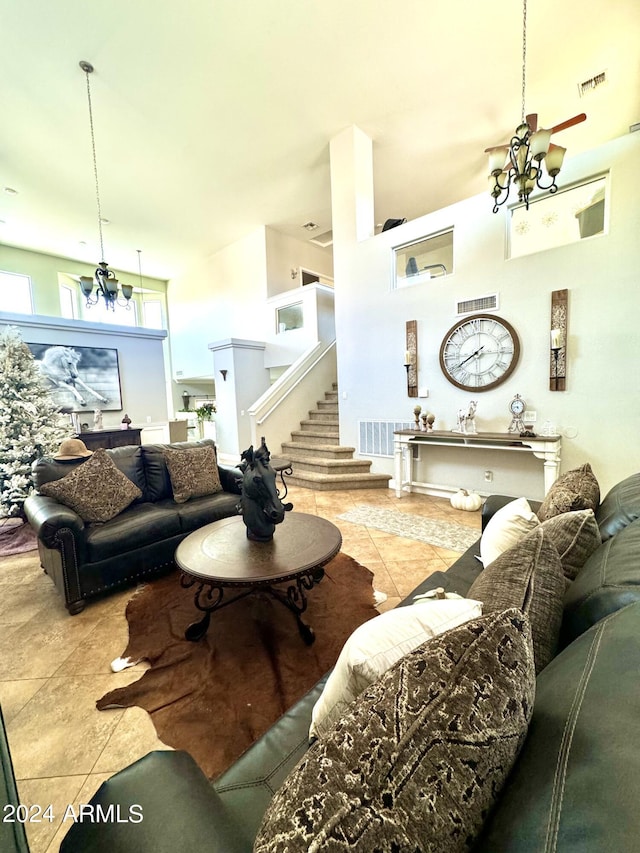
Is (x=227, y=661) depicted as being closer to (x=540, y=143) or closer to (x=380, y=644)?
(x=380, y=644)

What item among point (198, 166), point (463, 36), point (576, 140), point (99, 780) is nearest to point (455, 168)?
point (576, 140)

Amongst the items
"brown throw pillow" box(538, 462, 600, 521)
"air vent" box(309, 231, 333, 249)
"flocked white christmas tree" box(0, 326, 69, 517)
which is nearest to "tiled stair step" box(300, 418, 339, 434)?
"flocked white christmas tree" box(0, 326, 69, 517)

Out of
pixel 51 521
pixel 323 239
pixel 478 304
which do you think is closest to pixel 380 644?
pixel 51 521

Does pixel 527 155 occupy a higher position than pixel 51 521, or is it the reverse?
pixel 527 155

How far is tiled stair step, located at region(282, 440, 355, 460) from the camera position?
17.8 feet

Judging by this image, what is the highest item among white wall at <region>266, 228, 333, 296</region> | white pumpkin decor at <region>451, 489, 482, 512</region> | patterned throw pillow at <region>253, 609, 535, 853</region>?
white wall at <region>266, 228, 333, 296</region>

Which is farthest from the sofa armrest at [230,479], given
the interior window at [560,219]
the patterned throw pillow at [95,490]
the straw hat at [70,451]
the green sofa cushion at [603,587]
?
the interior window at [560,219]

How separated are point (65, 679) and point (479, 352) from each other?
451cm

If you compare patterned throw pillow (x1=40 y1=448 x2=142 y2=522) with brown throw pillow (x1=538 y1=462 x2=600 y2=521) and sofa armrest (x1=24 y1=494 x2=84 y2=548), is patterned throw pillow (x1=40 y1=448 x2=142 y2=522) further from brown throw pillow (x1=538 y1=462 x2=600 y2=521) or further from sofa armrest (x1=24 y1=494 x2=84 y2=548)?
brown throw pillow (x1=538 y1=462 x2=600 y2=521)

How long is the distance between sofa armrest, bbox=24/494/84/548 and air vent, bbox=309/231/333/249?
8095mm

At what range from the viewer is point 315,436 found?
241 inches

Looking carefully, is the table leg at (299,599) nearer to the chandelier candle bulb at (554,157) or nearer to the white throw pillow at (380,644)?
the white throw pillow at (380,644)

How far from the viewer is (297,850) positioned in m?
0.40

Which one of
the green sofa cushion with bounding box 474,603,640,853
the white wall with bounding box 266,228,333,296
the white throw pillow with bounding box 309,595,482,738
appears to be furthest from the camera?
the white wall with bounding box 266,228,333,296
